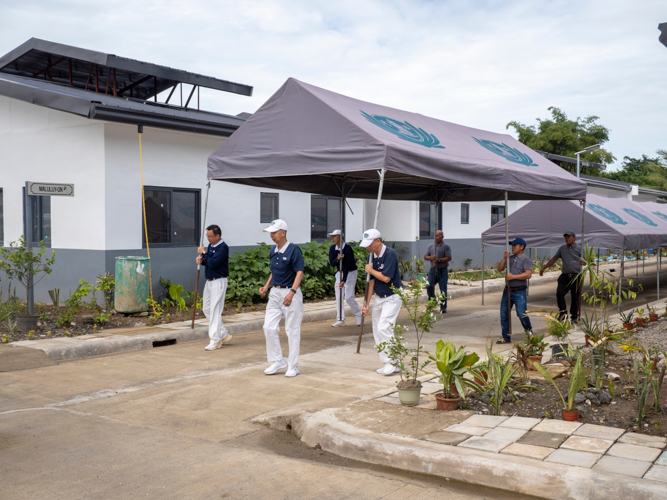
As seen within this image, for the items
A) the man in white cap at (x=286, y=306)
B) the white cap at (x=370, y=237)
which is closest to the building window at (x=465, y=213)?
the white cap at (x=370, y=237)

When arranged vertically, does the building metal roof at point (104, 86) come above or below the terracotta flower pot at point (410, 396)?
above

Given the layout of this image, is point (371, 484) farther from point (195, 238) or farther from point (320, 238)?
point (320, 238)

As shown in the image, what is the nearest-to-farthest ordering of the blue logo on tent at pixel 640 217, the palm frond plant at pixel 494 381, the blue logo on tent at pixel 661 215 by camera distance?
the palm frond plant at pixel 494 381
the blue logo on tent at pixel 640 217
the blue logo on tent at pixel 661 215

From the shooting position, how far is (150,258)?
13562 mm

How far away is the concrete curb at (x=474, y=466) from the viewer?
4.33m

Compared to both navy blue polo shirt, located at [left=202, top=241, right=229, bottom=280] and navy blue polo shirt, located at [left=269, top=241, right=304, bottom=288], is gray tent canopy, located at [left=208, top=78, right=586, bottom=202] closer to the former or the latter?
navy blue polo shirt, located at [left=202, top=241, right=229, bottom=280]

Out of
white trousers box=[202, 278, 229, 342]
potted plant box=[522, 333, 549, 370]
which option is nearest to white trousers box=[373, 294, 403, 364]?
potted plant box=[522, 333, 549, 370]

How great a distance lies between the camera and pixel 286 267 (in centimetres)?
843

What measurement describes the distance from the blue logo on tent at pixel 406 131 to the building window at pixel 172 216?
224 inches

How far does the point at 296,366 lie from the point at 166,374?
177cm

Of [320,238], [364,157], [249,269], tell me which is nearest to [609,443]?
[364,157]

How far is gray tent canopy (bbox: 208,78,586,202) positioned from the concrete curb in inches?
161

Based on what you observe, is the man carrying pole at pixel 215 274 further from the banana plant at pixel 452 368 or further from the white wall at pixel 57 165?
the banana plant at pixel 452 368

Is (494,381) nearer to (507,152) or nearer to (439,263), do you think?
(507,152)
